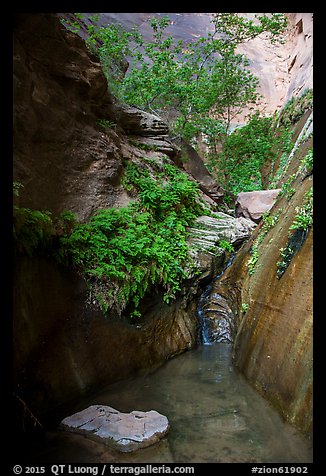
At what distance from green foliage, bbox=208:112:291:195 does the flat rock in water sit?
1456 cm

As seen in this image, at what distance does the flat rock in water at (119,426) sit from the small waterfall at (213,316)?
318 cm

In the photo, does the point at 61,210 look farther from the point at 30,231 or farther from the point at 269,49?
the point at 269,49

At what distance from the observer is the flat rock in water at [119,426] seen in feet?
10.1

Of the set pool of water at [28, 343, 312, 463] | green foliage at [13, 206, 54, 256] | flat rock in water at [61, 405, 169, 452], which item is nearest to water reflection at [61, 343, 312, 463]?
pool of water at [28, 343, 312, 463]

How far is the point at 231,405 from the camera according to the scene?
3945 mm

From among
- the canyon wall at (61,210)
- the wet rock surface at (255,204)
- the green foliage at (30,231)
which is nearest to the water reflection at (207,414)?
the canyon wall at (61,210)

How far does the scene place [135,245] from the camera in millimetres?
5496

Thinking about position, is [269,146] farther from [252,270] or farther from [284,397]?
[284,397]

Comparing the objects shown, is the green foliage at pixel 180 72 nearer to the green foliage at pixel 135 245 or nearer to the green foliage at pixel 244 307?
the green foliage at pixel 135 245

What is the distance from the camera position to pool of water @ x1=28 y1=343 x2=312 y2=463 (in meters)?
2.90

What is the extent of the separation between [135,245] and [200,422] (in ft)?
9.87

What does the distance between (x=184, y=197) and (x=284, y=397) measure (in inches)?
219

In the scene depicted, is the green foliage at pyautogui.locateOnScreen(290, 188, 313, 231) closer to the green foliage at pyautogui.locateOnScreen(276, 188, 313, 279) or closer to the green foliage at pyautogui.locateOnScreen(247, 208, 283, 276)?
the green foliage at pyautogui.locateOnScreen(276, 188, 313, 279)
